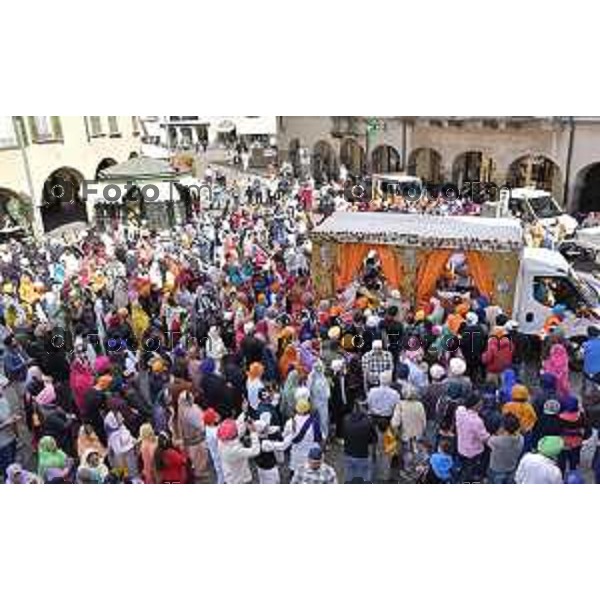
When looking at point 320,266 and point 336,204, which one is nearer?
point 320,266

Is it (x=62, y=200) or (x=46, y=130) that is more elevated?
(x=46, y=130)

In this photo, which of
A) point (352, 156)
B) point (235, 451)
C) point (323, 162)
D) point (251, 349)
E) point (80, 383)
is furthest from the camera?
point (323, 162)

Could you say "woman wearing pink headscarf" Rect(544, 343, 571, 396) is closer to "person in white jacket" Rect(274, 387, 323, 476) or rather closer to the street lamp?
"person in white jacket" Rect(274, 387, 323, 476)

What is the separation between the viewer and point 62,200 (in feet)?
58.1

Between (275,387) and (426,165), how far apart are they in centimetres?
1747

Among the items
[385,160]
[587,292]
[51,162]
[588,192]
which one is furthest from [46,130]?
[588,192]

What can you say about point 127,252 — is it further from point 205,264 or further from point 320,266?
point 320,266

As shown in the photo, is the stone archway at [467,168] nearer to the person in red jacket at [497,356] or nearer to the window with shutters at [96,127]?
the window with shutters at [96,127]

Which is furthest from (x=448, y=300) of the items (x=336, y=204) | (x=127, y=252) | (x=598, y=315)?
(x=336, y=204)

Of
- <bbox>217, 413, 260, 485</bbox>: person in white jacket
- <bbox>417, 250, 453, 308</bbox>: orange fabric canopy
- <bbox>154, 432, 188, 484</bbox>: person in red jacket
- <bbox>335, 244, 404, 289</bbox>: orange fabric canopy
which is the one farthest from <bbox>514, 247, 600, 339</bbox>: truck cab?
<bbox>154, 432, 188, 484</bbox>: person in red jacket

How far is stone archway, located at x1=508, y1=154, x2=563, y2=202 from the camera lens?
65.3ft

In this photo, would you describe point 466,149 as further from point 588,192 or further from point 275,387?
point 275,387

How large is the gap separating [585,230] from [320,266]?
7.74 metres

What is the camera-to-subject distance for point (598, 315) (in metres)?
9.37
